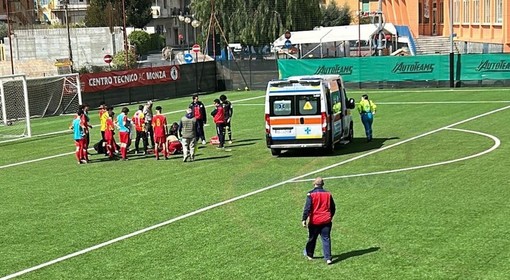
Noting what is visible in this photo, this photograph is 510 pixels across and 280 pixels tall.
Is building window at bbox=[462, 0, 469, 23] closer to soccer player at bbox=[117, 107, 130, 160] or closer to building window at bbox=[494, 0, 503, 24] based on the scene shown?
building window at bbox=[494, 0, 503, 24]

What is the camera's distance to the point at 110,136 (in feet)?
92.5

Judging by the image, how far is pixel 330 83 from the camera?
27.4 metres

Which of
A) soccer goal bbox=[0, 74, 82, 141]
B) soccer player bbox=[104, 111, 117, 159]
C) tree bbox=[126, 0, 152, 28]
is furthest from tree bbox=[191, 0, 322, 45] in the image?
soccer player bbox=[104, 111, 117, 159]

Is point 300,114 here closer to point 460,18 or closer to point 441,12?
point 460,18

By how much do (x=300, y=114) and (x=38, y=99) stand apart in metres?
22.2

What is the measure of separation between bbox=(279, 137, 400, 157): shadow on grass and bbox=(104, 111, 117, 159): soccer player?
6018 millimetres

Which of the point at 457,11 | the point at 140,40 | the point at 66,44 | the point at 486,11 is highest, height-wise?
the point at 457,11

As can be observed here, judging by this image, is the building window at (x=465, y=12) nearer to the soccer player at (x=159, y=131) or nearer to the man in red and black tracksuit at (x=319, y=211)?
the soccer player at (x=159, y=131)

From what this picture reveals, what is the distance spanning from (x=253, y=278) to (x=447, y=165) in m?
11.5

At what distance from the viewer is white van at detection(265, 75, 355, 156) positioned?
26188 mm

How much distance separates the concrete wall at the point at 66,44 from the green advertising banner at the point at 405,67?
25975 mm

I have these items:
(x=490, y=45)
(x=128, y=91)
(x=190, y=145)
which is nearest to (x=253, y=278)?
(x=190, y=145)

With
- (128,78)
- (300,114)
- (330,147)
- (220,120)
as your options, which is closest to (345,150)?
(330,147)

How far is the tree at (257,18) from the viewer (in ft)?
255
